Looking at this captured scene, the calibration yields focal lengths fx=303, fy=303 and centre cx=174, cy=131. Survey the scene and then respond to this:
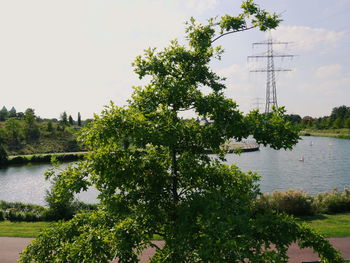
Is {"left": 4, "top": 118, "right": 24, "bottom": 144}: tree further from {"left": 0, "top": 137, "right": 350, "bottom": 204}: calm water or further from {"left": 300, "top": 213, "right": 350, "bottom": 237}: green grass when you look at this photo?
{"left": 300, "top": 213, "right": 350, "bottom": 237}: green grass

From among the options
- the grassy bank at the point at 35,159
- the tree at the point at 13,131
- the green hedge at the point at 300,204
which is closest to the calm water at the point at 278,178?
the grassy bank at the point at 35,159

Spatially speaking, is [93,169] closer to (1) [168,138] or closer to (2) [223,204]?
(1) [168,138]

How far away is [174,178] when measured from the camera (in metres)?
5.99

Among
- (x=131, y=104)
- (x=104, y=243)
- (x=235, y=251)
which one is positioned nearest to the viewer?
(x=235, y=251)

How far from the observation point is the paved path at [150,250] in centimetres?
1069

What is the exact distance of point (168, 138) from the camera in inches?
191

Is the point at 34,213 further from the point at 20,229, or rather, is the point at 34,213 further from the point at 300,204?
the point at 300,204

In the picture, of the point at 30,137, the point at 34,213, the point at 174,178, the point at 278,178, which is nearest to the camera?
the point at 174,178

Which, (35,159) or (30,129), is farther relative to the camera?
(30,129)

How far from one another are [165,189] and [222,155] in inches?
53.8

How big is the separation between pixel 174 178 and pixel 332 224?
471 inches

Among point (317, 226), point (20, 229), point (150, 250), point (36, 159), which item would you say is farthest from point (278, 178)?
point (36, 159)

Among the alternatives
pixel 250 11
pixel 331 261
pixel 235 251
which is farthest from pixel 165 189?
pixel 250 11

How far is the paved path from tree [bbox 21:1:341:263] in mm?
6040
